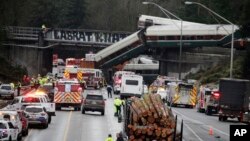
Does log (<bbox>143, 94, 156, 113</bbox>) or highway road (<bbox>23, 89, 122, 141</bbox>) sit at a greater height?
log (<bbox>143, 94, 156, 113</bbox>)

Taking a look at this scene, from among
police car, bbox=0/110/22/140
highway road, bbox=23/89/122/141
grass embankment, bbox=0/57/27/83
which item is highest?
grass embankment, bbox=0/57/27/83

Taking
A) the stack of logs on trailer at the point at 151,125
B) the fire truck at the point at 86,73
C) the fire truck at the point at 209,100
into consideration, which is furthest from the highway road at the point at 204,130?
the fire truck at the point at 86,73

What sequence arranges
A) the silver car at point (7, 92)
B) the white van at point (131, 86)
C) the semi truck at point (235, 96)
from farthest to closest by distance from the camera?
the white van at point (131, 86) → the silver car at point (7, 92) → the semi truck at point (235, 96)

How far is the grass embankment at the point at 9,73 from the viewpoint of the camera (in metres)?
89.5

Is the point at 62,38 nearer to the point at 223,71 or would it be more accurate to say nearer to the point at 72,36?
the point at 72,36

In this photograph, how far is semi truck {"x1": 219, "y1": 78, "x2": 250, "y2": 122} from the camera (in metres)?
55.3

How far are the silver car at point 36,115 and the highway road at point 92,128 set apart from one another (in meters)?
0.52

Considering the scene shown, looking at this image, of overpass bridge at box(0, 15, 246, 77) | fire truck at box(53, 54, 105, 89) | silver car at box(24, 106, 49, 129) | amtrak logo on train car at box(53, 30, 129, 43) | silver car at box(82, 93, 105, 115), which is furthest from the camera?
amtrak logo on train car at box(53, 30, 129, 43)

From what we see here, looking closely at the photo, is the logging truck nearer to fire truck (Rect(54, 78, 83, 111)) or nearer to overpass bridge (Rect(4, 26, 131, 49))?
fire truck (Rect(54, 78, 83, 111))

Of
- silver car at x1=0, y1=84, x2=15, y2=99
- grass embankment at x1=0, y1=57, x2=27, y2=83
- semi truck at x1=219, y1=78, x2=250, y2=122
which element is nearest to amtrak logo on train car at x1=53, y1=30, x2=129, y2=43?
Answer: grass embankment at x1=0, y1=57, x2=27, y2=83

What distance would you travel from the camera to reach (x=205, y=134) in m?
44.3

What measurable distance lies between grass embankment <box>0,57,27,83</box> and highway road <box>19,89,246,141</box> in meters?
31.2

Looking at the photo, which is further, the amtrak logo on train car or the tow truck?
the amtrak logo on train car

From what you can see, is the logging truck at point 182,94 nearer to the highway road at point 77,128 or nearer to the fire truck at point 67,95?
the highway road at point 77,128
